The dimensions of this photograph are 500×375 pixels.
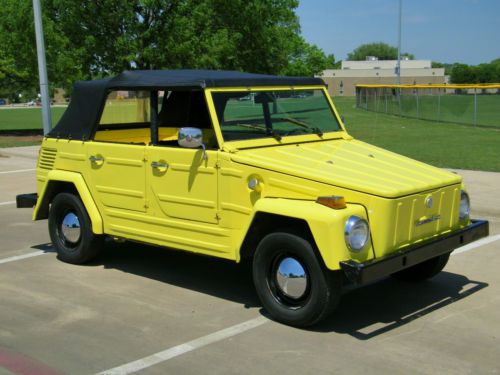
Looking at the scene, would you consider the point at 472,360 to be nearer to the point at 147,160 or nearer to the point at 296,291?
the point at 296,291

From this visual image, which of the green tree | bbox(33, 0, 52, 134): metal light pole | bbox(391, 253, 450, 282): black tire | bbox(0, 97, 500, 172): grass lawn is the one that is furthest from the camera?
the green tree

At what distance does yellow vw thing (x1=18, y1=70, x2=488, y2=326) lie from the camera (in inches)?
194

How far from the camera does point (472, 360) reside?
4543 mm

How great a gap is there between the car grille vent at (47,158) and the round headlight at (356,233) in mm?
3746

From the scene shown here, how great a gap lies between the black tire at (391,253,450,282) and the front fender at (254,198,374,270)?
1546 millimetres

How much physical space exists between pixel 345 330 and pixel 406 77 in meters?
107

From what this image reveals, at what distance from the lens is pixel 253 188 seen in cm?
536

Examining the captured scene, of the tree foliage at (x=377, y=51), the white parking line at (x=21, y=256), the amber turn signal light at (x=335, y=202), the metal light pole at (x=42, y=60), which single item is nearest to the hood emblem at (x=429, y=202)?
the amber turn signal light at (x=335, y=202)

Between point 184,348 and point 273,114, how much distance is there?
2435 mm

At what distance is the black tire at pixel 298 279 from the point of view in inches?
193

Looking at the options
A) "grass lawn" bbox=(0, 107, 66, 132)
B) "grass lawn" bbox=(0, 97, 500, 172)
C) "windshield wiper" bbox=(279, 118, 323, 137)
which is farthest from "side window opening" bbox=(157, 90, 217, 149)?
"grass lawn" bbox=(0, 107, 66, 132)

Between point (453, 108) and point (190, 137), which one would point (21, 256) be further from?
point (453, 108)

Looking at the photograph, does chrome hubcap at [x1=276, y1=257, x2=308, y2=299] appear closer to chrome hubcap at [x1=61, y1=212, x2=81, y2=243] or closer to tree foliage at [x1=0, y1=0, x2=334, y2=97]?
chrome hubcap at [x1=61, y1=212, x2=81, y2=243]

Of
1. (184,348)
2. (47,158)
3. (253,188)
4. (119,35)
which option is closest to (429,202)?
(253,188)
